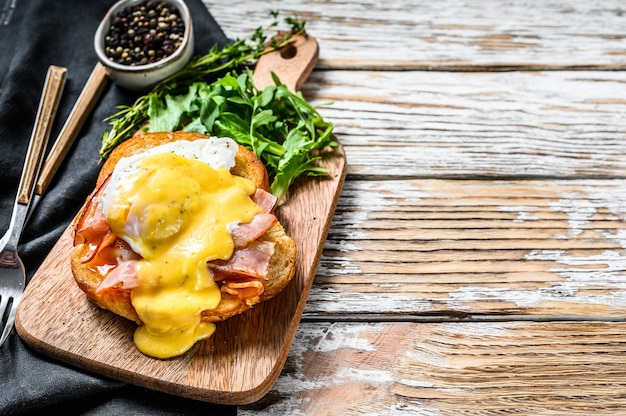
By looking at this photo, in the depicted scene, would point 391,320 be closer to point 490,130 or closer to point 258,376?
point 258,376

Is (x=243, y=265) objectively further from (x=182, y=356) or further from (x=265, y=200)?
(x=182, y=356)

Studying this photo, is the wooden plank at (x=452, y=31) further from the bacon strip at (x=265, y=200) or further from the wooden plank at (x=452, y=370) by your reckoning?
the wooden plank at (x=452, y=370)

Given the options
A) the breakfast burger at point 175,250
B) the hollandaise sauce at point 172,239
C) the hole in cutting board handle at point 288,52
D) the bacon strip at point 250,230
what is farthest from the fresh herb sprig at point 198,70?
the bacon strip at point 250,230

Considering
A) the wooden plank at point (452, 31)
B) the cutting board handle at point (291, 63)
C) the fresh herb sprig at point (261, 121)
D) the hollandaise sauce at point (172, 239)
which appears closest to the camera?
the hollandaise sauce at point (172, 239)

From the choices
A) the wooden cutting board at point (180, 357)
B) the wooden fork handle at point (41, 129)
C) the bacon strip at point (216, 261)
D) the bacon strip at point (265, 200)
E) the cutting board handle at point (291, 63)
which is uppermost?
the cutting board handle at point (291, 63)

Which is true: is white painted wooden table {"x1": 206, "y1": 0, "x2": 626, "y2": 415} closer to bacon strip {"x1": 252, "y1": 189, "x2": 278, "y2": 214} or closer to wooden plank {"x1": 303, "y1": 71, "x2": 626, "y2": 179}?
wooden plank {"x1": 303, "y1": 71, "x2": 626, "y2": 179}

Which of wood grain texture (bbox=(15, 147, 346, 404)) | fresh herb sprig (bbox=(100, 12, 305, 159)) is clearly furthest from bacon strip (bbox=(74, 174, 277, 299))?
fresh herb sprig (bbox=(100, 12, 305, 159))

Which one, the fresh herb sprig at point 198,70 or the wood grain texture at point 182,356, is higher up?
the fresh herb sprig at point 198,70

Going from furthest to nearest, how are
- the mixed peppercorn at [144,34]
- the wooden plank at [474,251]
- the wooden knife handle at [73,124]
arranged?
the mixed peppercorn at [144,34]
the wooden knife handle at [73,124]
the wooden plank at [474,251]

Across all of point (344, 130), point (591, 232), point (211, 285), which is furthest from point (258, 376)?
point (591, 232)
